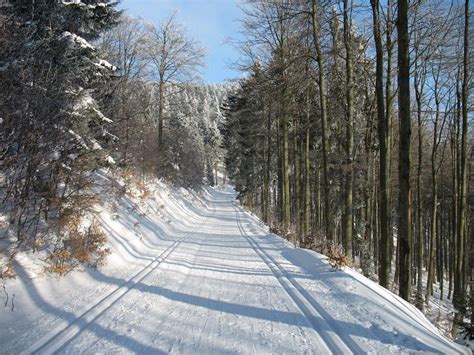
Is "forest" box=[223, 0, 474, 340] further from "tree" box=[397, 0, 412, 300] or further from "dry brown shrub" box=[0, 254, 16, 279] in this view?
"dry brown shrub" box=[0, 254, 16, 279]

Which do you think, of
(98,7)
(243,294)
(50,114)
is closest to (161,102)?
(98,7)

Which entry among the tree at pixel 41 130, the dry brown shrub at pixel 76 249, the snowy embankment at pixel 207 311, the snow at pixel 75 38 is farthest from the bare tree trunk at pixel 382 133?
the snow at pixel 75 38

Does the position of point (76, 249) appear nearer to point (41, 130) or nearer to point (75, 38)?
point (41, 130)

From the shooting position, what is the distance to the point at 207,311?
17.7ft

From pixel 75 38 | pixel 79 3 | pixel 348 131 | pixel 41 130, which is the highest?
pixel 79 3

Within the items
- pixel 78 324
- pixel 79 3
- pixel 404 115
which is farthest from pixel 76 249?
pixel 404 115

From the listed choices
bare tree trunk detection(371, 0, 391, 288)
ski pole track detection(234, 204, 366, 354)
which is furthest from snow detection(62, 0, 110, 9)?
ski pole track detection(234, 204, 366, 354)

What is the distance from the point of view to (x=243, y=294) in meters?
6.35

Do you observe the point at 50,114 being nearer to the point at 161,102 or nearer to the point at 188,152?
the point at 161,102

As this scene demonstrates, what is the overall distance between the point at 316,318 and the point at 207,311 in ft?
5.45

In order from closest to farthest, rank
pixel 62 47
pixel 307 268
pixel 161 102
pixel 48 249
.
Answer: pixel 48 249 < pixel 307 268 < pixel 62 47 < pixel 161 102

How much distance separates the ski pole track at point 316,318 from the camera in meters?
4.21

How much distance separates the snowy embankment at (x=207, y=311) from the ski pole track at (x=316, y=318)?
0.05ft

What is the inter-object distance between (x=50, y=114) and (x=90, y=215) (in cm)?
386
